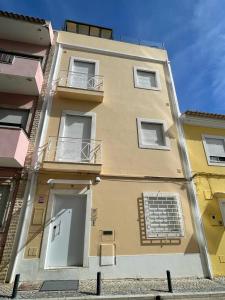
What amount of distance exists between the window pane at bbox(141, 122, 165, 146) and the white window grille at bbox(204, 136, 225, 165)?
7.63 feet

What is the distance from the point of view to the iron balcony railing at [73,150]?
8.50 m

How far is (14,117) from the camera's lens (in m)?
8.95

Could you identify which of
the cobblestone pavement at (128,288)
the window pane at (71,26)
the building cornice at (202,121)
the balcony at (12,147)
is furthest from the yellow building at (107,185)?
the window pane at (71,26)

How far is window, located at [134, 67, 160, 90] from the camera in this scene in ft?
38.0

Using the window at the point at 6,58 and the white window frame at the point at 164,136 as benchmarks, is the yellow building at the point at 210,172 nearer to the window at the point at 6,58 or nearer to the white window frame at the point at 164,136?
the white window frame at the point at 164,136

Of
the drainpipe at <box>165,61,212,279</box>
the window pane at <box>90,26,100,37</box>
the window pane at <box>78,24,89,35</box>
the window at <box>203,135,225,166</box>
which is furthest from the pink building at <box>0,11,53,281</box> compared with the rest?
the window at <box>203,135,225,166</box>

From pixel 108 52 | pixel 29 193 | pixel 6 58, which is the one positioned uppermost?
pixel 108 52

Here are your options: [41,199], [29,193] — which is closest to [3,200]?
[29,193]

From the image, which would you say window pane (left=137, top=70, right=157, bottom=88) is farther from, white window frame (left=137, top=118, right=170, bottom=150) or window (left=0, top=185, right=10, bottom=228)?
window (left=0, top=185, right=10, bottom=228)

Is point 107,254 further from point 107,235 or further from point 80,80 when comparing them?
point 80,80

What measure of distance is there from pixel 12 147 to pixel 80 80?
546 cm

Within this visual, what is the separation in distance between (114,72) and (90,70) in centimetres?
133

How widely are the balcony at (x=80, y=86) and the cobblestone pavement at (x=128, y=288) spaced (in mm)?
7523

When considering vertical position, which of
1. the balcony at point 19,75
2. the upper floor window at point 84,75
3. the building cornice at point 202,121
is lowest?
the building cornice at point 202,121
